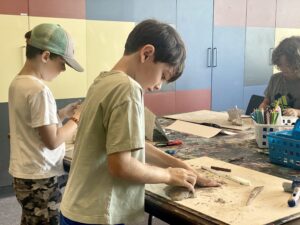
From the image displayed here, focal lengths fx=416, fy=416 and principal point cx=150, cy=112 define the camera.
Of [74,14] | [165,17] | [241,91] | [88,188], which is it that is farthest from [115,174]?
[241,91]

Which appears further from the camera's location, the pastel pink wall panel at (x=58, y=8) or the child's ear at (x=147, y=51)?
the pastel pink wall panel at (x=58, y=8)

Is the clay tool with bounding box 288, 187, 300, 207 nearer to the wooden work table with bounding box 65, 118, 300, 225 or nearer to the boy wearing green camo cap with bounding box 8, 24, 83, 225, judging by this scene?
the wooden work table with bounding box 65, 118, 300, 225

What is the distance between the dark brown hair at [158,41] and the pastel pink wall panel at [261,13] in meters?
3.84

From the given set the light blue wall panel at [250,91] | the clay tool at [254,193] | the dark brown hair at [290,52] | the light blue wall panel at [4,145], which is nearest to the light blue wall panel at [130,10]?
the light blue wall panel at [4,145]

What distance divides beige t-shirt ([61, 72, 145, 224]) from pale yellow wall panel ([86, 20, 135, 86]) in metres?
2.46

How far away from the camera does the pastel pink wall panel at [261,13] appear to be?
475 cm

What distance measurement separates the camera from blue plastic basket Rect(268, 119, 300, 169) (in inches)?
57.7

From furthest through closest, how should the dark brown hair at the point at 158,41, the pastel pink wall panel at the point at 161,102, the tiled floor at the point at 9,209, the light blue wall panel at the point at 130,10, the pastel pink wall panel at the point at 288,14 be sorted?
the pastel pink wall panel at the point at 288,14 < the pastel pink wall panel at the point at 161,102 < the light blue wall panel at the point at 130,10 < the tiled floor at the point at 9,209 < the dark brown hair at the point at 158,41

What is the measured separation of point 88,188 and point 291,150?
0.77 meters

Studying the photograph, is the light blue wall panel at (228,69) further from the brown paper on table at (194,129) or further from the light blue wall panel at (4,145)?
the brown paper on table at (194,129)

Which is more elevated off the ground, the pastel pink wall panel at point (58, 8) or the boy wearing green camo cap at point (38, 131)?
the pastel pink wall panel at point (58, 8)

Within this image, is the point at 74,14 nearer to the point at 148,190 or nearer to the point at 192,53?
the point at 192,53

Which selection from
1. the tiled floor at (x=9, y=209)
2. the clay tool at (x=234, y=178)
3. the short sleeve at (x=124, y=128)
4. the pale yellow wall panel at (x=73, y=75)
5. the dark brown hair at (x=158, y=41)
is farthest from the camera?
the pale yellow wall panel at (x=73, y=75)

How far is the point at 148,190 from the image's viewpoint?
3.97 ft
